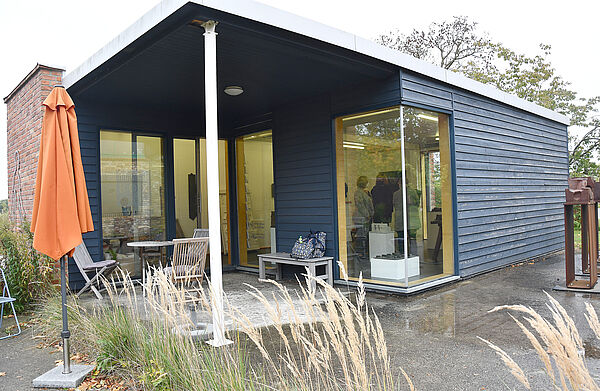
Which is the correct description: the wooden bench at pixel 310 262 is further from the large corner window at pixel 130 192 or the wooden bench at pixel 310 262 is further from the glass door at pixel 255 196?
the large corner window at pixel 130 192

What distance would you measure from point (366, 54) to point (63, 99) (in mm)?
3135

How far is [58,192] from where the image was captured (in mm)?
3396

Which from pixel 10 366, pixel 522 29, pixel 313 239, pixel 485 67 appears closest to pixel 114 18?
pixel 485 67

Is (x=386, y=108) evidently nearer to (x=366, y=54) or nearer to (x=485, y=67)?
(x=366, y=54)

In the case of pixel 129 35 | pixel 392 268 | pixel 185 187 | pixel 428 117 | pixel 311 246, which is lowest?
pixel 392 268

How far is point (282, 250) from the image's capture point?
24.9 ft

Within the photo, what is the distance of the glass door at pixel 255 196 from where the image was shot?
787 cm

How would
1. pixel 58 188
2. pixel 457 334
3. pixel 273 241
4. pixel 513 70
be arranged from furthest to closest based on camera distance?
pixel 513 70
pixel 273 241
pixel 457 334
pixel 58 188

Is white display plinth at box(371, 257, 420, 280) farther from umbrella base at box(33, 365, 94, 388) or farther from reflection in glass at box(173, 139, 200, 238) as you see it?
umbrella base at box(33, 365, 94, 388)

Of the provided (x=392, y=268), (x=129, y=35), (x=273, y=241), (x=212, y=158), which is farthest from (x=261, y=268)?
(x=129, y=35)

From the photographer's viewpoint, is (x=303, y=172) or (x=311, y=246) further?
(x=303, y=172)

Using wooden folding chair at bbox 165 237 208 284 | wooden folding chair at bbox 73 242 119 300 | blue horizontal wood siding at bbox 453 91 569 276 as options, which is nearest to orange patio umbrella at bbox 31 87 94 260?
wooden folding chair at bbox 165 237 208 284

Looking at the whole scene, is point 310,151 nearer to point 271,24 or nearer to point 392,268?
point 392,268

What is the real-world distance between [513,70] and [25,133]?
18.3 metres
